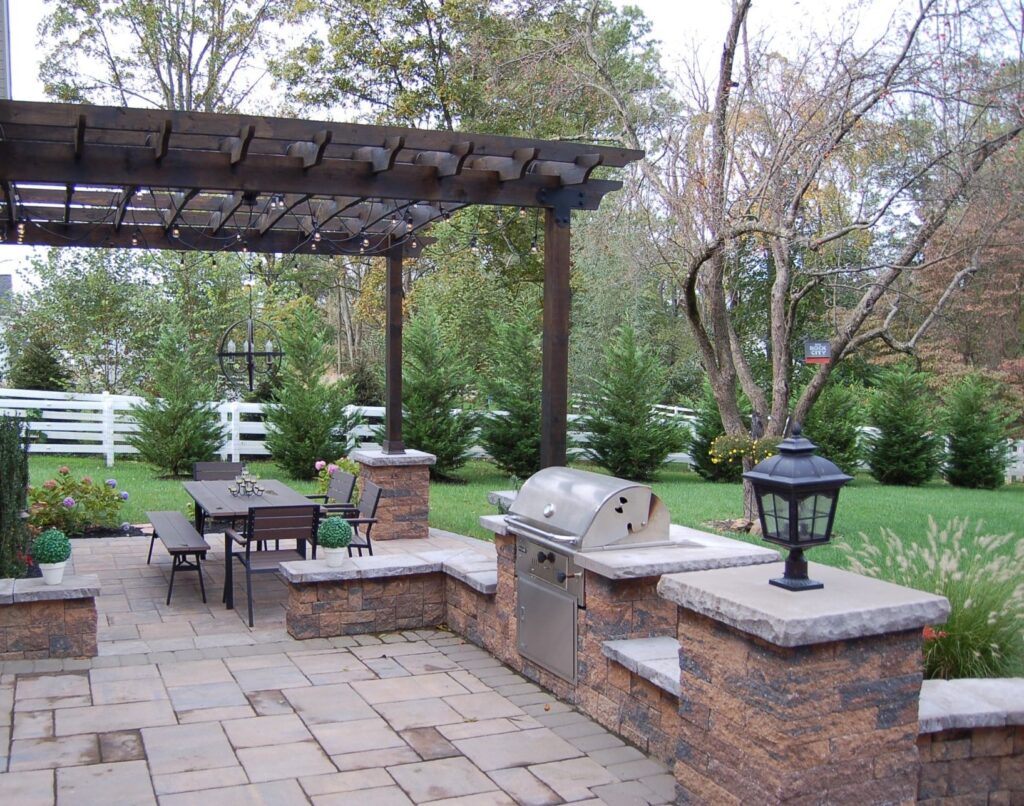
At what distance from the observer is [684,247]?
8.83 meters

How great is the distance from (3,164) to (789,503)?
456 centimetres

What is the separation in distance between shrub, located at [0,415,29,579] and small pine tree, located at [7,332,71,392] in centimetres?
1092

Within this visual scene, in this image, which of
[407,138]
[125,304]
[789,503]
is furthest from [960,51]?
[125,304]

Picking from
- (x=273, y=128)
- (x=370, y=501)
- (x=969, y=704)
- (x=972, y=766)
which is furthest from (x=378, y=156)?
(x=972, y=766)

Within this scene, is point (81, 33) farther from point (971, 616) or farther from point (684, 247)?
point (971, 616)

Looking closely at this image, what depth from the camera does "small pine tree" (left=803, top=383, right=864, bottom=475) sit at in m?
14.5

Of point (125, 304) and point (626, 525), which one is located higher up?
point (125, 304)

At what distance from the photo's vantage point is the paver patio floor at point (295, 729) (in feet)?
11.5

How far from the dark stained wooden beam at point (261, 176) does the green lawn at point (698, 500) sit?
382 cm

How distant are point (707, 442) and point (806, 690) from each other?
1165 centimetres

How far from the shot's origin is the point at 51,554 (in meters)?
5.02

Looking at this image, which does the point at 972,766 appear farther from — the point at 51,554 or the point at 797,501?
the point at 51,554

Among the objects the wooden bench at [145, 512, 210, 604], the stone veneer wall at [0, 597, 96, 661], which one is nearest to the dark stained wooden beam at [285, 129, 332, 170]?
the wooden bench at [145, 512, 210, 604]

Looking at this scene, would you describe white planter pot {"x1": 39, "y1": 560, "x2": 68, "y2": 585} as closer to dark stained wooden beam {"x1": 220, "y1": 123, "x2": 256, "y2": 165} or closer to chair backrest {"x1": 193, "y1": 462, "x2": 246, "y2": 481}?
dark stained wooden beam {"x1": 220, "y1": 123, "x2": 256, "y2": 165}
